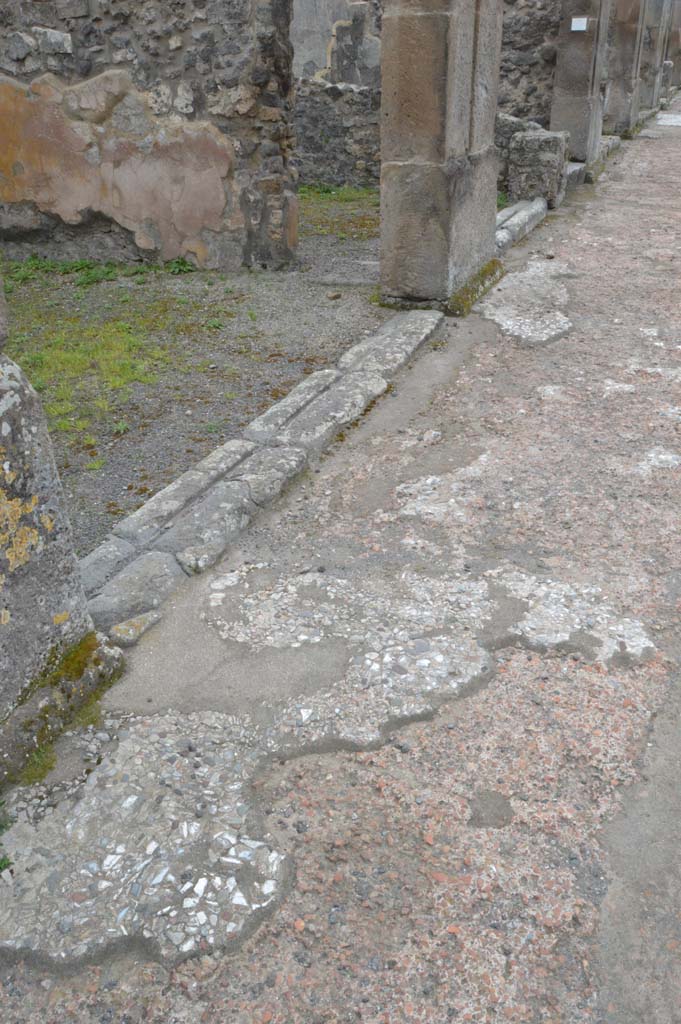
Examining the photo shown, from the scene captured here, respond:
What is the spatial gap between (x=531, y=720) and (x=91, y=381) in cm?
331

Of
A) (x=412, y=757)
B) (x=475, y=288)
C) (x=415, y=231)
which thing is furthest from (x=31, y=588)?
(x=475, y=288)

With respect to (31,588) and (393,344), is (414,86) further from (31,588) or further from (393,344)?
(31,588)

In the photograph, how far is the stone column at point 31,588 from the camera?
197 cm

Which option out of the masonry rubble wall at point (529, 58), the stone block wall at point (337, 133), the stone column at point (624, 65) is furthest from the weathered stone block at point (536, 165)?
the stone column at point (624, 65)

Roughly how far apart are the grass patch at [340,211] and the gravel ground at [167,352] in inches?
27.8

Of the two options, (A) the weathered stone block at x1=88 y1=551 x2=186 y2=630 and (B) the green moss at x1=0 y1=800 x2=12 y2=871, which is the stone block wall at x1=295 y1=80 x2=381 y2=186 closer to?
(A) the weathered stone block at x1=88 y1=551 x2=186 y2=630

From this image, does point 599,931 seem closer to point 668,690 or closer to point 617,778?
point 617,778

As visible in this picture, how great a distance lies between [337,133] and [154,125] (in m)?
4.42

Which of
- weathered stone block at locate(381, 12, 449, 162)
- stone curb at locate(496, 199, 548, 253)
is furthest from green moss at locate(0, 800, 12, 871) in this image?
stone curb at locate(496, 199, 548, 253)

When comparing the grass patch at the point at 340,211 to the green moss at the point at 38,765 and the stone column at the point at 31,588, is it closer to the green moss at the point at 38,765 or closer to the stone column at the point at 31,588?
the stone column at the point at 31,588

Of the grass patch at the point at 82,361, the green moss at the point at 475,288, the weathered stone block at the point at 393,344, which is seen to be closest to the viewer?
the grass patch at the point at 82,361

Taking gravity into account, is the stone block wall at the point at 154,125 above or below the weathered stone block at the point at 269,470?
above

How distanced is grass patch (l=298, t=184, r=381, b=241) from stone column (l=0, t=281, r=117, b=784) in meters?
6.10

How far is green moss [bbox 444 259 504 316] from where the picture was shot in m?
5.35
